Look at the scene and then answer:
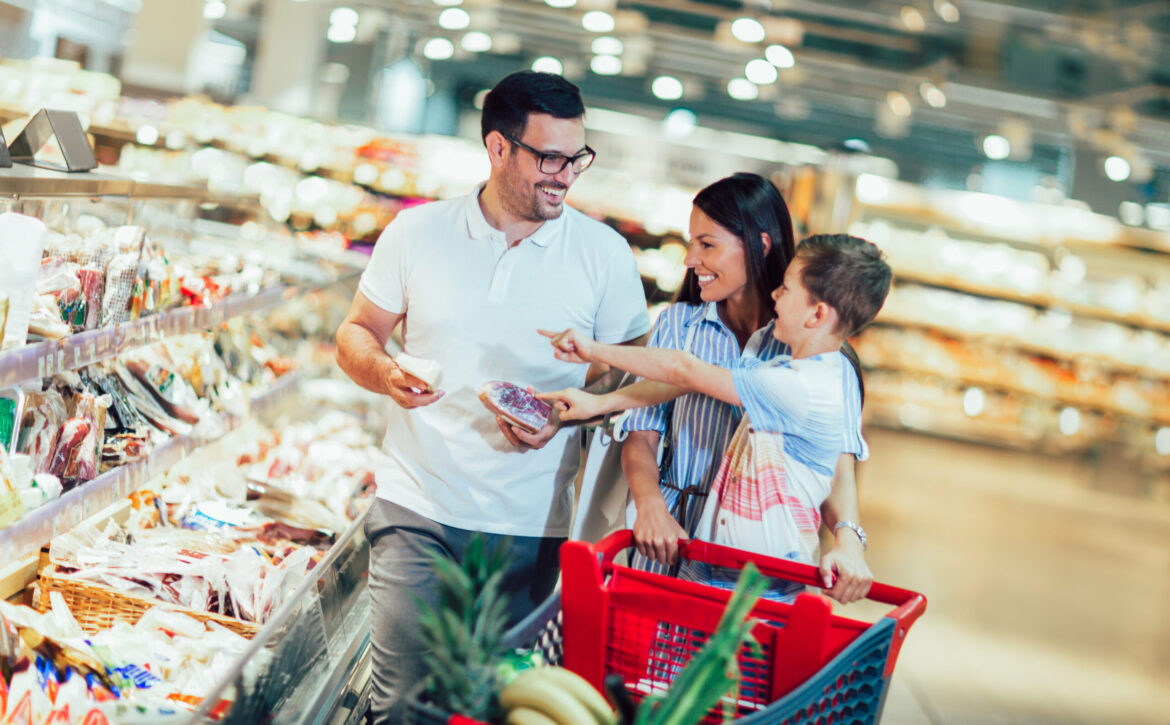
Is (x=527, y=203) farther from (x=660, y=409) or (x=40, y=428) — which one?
(x=40, y=428)

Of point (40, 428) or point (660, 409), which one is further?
point (660, 409)

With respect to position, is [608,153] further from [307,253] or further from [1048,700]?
[1048,700]

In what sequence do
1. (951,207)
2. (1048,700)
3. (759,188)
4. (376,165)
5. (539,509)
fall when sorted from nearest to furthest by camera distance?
(759,188), (539,509), (1048,700), (376,165), (951,207)

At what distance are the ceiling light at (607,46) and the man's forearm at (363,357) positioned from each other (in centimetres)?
982

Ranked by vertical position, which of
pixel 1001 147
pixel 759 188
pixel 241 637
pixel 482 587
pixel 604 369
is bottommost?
pixel 241 637

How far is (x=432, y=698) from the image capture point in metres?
1.20

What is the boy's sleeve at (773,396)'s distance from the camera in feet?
5.86

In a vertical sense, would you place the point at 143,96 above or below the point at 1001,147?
below

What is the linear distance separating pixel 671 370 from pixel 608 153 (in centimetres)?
729

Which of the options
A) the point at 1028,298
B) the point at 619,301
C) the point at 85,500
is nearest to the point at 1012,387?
the point at 1028,298

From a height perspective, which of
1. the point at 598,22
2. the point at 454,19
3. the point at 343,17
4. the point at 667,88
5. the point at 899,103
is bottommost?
the point at 343,17

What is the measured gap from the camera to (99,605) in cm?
209

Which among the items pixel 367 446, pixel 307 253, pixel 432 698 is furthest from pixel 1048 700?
pixel 432 698

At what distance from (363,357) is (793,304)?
3.08 feet
